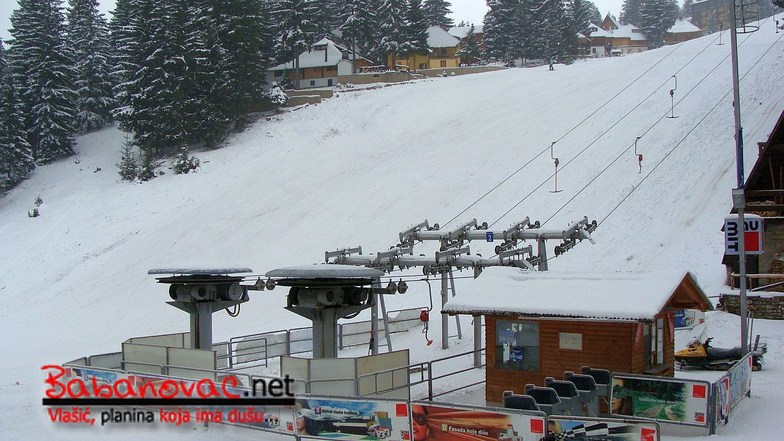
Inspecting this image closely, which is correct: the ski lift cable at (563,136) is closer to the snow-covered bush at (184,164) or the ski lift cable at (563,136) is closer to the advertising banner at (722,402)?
the snow-covered bush at (184,164)

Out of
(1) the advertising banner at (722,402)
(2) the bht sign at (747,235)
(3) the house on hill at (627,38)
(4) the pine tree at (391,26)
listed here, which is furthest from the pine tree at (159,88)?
(3) the house on hill at (627,38)

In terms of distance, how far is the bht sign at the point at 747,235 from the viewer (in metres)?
22.1

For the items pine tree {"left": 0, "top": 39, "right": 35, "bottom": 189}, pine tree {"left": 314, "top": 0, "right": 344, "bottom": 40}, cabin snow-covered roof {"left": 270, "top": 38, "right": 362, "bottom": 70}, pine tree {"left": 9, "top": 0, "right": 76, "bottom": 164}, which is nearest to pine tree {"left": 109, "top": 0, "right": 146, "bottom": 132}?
pine tree {"left": 9, "top": 0, "right": 76, "bottom": 164}

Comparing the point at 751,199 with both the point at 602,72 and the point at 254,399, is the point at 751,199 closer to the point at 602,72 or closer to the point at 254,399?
the point at 254,399

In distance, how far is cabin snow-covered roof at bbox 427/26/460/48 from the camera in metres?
111

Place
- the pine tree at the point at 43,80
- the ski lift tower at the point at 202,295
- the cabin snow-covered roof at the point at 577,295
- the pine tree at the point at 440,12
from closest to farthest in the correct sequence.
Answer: the cabin snow-covered roof at the point at 577,295
the ski lift tower at the point at 202,295
the pine tree at the point at 43,80
the pine tree at the point at 440,12

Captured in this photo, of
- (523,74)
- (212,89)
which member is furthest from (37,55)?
(523,74)

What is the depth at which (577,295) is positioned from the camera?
1973 cm

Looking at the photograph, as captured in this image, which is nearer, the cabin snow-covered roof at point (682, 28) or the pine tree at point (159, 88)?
the pine tree at point (159, 88)

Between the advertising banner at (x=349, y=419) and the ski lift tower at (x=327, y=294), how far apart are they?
16.4 ft

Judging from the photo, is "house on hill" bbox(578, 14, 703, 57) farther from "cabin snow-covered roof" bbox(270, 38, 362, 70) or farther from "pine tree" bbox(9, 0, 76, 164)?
"pine tree" bbox(9, 0, 76, 164)

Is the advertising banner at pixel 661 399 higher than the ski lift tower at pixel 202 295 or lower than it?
lower

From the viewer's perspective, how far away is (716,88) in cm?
5719

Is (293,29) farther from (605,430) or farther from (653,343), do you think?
(605,430)
